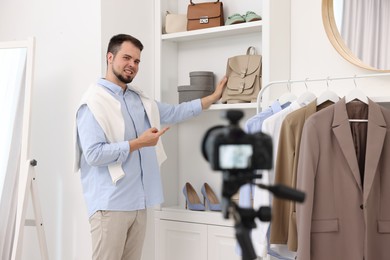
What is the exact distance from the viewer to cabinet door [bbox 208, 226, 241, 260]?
10.3 feet

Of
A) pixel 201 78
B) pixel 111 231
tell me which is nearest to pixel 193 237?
pixel 111 231

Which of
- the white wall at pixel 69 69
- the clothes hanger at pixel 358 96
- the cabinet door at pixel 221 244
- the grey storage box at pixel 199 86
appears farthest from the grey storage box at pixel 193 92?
the clothes hanger at pixel 358 96

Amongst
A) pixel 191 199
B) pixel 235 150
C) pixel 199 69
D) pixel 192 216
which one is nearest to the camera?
pixel 235 150

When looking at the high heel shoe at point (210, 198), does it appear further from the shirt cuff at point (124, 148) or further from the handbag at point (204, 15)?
the handbag at point (204, 15)

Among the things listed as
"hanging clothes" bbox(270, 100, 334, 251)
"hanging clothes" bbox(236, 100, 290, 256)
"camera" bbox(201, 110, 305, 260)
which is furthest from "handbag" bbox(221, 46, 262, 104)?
"camera" bbox(201, 110, 305, 260)

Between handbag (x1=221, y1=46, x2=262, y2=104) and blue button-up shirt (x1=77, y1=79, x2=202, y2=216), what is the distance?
0.51 m

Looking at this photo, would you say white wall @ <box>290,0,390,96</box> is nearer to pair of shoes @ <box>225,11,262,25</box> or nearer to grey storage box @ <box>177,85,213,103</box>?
pair of shoes @ <box>225,11,262,25</box>

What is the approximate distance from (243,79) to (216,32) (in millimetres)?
328

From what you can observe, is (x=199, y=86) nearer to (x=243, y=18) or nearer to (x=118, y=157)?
(x=243, y=18)

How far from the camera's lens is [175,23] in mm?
3447

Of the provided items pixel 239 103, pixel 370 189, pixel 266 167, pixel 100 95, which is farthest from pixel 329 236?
pixel 266 167

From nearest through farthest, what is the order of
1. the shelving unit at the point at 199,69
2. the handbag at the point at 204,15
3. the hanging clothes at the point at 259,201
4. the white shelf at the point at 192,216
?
the hanging clothes at the point at 259,201, the shelving unit at the point at 199,69, the white shelf at the point at 192,216, the handbag at the point at 204,15

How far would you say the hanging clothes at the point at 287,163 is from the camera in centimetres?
250

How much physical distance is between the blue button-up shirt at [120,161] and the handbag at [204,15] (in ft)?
2.02
